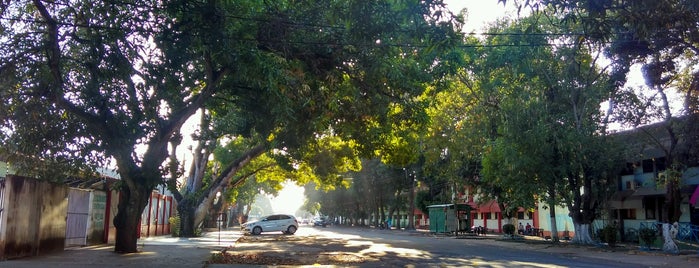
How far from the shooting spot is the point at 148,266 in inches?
488

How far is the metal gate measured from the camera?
17.0 metres

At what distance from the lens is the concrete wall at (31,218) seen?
39.7 feet

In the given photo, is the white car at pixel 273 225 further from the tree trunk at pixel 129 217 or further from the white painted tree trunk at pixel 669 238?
the white painted tree trunk at pixel 669 238

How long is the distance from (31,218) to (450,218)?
31.2 m

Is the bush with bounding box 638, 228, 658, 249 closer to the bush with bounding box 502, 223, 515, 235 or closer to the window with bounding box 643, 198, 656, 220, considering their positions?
the window with bounding box 643, 198, 656, 220

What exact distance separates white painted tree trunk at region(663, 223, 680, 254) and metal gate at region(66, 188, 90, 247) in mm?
21946

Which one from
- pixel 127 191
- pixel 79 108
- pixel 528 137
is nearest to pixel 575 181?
pixel 528 137

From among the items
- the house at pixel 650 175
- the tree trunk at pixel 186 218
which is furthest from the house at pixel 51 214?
the house at pixel 650 175

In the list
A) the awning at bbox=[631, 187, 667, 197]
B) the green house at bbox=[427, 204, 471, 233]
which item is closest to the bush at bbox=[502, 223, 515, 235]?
the green house at bbox=[427, 204, 471, 233]

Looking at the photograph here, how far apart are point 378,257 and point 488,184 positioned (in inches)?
793

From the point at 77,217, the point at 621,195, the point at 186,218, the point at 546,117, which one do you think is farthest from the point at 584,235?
the point at 77,217

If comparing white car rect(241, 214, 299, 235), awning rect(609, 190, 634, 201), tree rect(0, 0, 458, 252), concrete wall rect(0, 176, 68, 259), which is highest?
tree rect(0, 0, 458, 252)

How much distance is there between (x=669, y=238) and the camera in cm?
2211

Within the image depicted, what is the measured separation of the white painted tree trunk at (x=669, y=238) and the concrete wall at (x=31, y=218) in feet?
72.0
